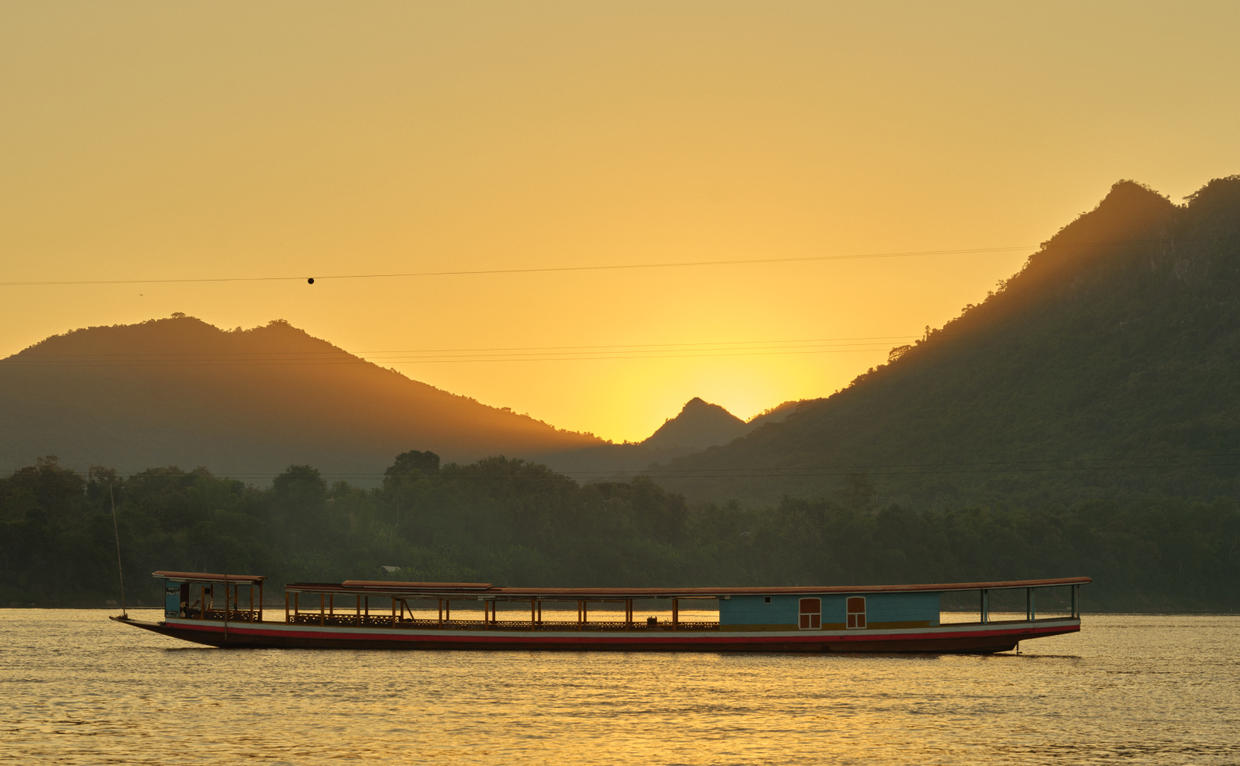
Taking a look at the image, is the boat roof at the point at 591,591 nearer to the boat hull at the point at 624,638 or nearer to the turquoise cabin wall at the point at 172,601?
the boat hull at the point at 624,638

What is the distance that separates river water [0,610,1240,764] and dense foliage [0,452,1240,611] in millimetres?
64338

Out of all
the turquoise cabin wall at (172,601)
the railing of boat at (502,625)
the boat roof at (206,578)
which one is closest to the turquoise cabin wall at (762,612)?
the railing of boat at (502,625)

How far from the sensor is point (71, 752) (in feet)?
161

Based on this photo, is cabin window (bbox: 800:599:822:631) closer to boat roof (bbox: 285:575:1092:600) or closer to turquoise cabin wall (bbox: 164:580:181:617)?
boat roof (bbox: 285:575:1092:600)

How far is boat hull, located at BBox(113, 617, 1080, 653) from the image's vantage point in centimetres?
8762

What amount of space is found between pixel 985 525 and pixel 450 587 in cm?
11020

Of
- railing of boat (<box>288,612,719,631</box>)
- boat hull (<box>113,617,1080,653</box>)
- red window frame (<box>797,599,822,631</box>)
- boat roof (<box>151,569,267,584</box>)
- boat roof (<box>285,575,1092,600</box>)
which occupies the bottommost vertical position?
boat hull (<box>113,617,1080,653</box>)

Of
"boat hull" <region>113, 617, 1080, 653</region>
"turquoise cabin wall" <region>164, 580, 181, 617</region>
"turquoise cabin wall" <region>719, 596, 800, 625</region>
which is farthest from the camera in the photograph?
"turquoise cabin wall" <region>164, 580, 181, 617</region>

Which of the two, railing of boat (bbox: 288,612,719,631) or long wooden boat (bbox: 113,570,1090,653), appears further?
railing of boat (bbox: 288,612,719,631)

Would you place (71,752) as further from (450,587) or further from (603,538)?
(603,538)

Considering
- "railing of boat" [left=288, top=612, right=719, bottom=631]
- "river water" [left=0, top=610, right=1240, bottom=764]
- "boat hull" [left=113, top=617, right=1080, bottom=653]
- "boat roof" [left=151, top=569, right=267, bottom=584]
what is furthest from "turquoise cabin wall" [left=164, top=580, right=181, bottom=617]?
"railing of boat" [left=288, top=612, right=719, bottom=631]

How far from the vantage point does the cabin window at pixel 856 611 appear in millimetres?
88125

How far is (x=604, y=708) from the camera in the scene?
208ft

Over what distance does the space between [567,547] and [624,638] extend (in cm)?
10870
